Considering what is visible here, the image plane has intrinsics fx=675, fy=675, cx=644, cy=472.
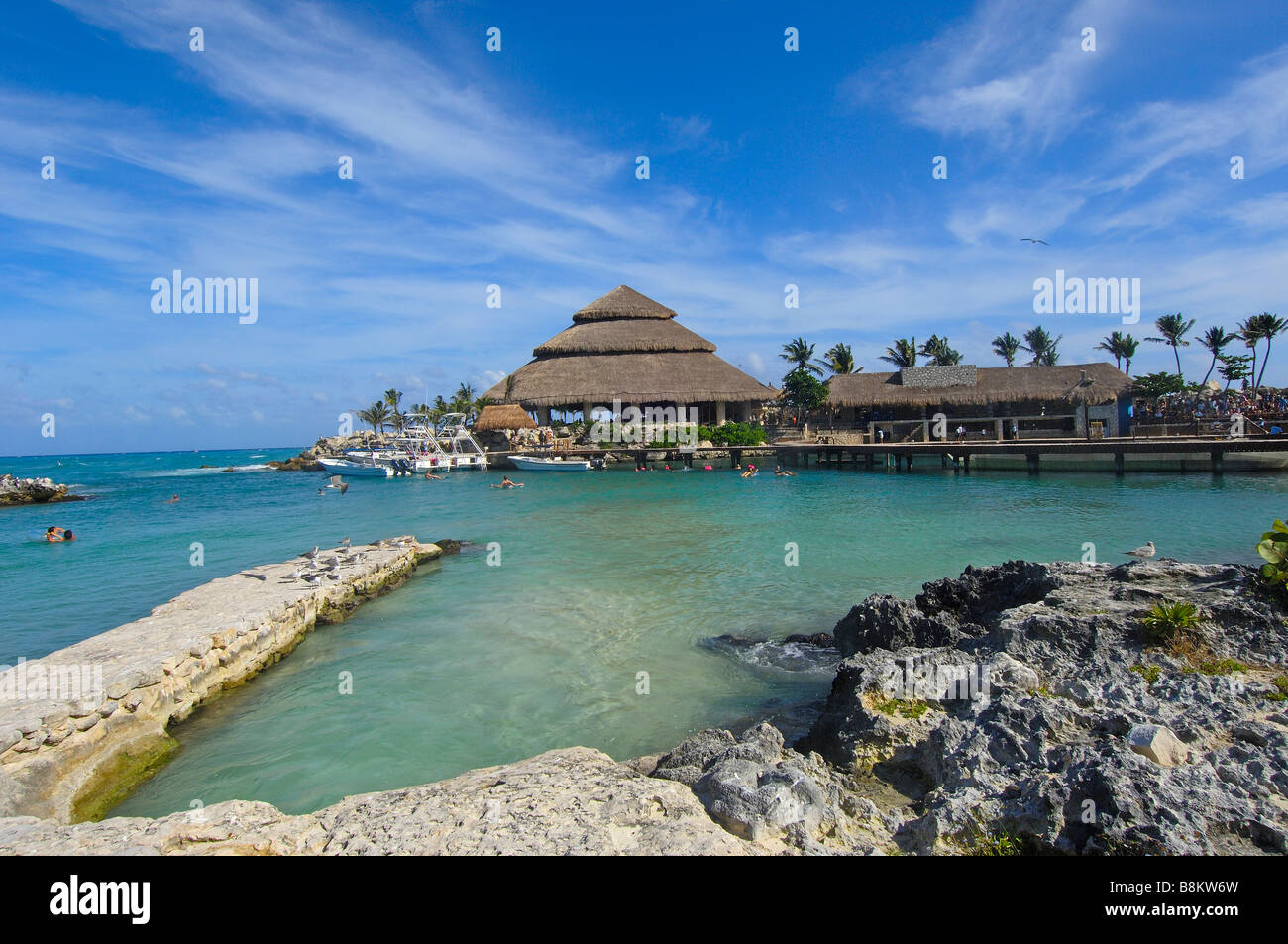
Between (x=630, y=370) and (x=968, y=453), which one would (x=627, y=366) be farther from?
(x=968, y=453)

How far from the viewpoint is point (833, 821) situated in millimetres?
3730

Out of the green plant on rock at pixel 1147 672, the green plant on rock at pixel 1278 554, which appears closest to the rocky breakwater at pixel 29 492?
the green plant on rock at pixel 1147 672

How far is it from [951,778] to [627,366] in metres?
41.9

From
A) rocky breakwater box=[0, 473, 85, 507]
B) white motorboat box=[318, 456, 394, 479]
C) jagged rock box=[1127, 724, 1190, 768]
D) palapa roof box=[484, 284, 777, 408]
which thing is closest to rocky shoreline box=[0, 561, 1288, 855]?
jagged rock box=[1127, 724, 1190, 768]

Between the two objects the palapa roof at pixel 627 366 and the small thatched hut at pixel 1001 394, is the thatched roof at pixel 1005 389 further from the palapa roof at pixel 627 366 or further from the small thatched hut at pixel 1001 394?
the palapa roof at pixel 627 366

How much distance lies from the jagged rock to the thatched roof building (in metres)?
38.9

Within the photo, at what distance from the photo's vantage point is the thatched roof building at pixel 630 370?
42969 mm

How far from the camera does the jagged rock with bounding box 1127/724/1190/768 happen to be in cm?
363

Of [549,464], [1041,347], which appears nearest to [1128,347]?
[1041,347]

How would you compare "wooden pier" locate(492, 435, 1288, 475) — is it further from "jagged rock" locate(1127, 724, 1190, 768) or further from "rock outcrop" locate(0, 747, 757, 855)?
"rock outcrop" locate(0, 747, 757, 855)

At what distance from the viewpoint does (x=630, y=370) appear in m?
44.5
